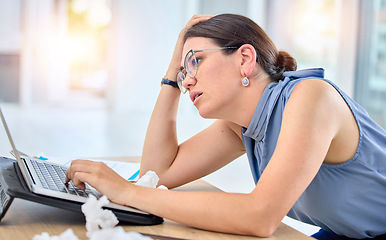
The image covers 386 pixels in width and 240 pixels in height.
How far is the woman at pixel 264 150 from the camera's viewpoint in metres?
0.88

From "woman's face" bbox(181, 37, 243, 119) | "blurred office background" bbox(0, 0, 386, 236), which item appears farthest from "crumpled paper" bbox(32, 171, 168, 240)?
"blurred office background" bbox(0, 0, 386, 236)

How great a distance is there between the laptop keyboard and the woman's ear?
0.44m

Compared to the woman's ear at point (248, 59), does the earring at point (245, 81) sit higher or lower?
lower

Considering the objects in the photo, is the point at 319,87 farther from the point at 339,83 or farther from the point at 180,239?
the point at 339,83

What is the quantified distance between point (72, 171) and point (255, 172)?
484 millimetres

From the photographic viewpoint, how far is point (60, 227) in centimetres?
87

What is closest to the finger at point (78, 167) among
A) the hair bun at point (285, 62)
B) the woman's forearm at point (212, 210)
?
the woman's forearm at point (212, 210)

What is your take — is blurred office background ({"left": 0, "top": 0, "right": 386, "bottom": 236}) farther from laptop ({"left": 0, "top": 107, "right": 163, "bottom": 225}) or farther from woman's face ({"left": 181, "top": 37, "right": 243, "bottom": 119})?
laptop ({"left": 0, "top": 107, "right": 163, "bottom": 225})

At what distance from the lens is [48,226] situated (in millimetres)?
872

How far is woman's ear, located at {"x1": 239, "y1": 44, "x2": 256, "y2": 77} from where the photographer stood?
115cm

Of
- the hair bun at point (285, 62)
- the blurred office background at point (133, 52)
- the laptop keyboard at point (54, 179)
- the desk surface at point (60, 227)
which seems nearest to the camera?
the desk surface at point (60, 227)

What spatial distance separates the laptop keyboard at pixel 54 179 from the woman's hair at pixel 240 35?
0.45 m

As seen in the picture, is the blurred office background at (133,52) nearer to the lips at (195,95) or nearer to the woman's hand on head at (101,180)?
the lips at (195,95)

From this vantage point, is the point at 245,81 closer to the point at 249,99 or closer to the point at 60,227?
the point at 249,99
